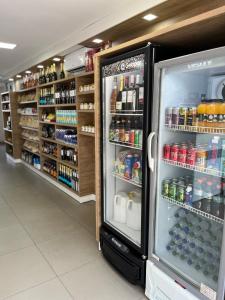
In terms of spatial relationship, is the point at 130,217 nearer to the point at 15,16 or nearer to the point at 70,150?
the point at 70,150

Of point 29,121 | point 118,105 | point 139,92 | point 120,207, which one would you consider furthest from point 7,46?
point 120,207

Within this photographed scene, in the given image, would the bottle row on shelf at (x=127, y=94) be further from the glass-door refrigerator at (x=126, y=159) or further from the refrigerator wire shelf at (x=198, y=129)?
the refrigerator wire shelf at (x=198, y=129)

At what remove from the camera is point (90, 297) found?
1.83 m

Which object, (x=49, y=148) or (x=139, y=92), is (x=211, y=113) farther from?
(x=49, y=148)

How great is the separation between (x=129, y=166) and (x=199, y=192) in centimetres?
71

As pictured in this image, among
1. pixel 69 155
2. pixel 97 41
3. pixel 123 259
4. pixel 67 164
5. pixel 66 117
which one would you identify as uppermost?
pixel 97 41

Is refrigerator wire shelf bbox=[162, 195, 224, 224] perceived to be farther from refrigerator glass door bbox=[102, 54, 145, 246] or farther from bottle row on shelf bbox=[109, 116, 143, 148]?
bottle row on shelf bbox=[109, 116, 143, 148]

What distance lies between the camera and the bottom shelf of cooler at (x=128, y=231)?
6.45ft

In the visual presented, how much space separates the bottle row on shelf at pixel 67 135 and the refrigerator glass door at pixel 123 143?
149 cm

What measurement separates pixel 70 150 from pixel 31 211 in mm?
1154

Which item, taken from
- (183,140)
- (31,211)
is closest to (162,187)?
(183,140)

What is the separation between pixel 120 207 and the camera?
2311 mm

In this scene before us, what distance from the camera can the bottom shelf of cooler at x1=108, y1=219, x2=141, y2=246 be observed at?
197cm

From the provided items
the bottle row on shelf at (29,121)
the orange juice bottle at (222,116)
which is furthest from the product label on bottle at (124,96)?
the bottle row on shelf at (29,121)
